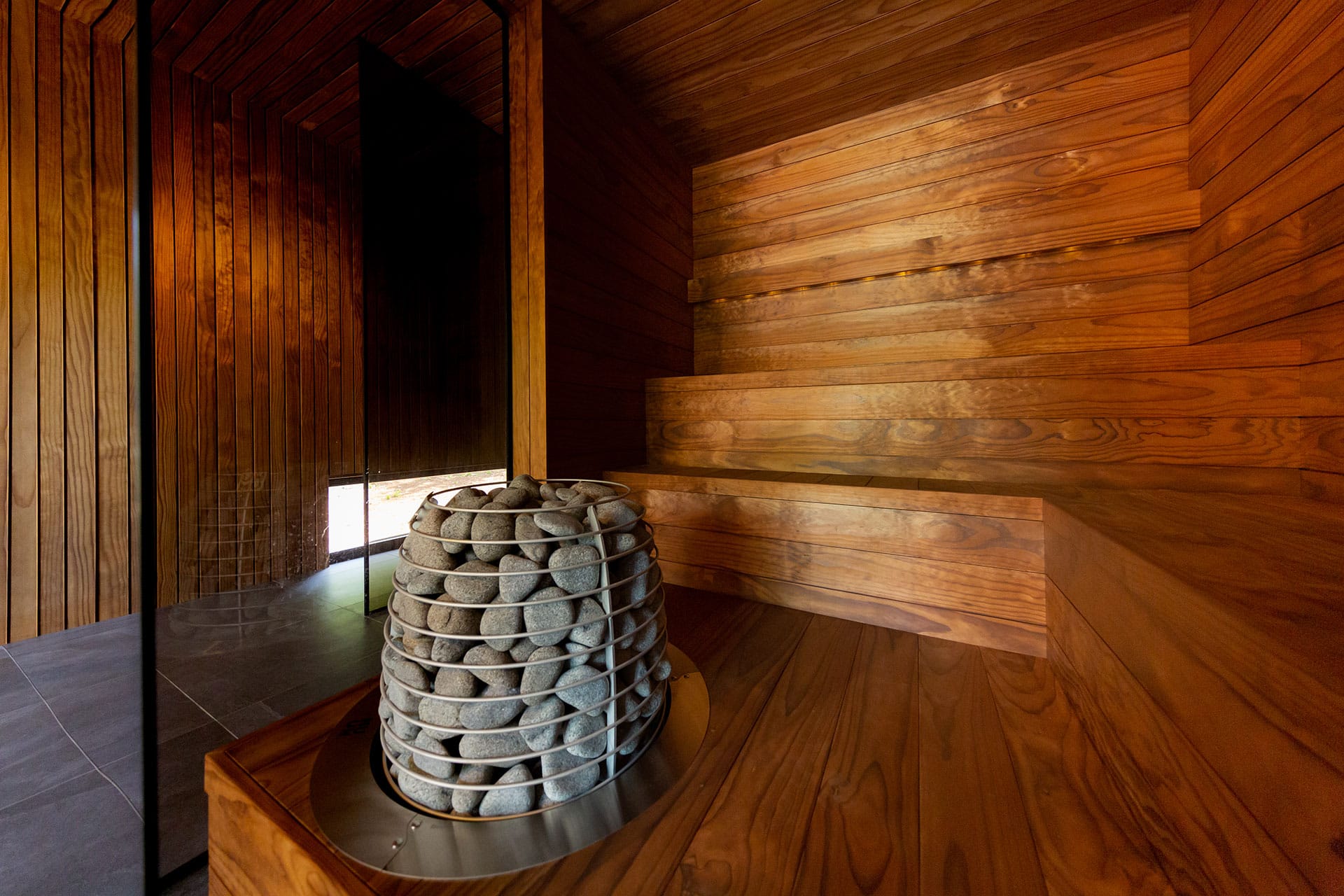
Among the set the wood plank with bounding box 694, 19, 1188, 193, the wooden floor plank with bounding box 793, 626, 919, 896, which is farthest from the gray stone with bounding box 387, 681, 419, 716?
the wood plank with bounding box 694, 19, 1188, 193

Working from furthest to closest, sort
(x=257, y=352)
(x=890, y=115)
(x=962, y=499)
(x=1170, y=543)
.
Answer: (x=890, y=115)
(x=257, y=352)
(x=962, y=499)
(x=1170, y=543)

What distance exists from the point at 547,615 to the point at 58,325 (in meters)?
2.18

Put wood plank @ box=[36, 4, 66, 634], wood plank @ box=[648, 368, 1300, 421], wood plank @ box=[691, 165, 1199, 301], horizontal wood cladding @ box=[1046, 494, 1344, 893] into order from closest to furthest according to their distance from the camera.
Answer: horizontal wood cladding @ box=[1046, 494, 1344, 893] < wood plank @ box=[648, 368, 1300, 421] < wood plank @ box=[36, 4, 66, 634] < wood plank @ box=[691, 165, 1199, 301]

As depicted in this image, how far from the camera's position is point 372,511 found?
1146 millimetres

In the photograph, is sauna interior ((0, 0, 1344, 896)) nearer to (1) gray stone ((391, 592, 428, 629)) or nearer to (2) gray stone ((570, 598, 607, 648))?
(1) gray stone ((391, 592, 428, 629))

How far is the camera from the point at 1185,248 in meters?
1.41

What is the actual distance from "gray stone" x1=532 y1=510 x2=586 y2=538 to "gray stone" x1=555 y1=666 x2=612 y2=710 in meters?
0.14

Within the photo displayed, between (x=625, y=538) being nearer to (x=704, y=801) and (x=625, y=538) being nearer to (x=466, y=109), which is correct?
(x=704, y=801)

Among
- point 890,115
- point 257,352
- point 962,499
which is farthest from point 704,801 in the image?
point 890,115

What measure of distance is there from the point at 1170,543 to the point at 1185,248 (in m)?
1.58

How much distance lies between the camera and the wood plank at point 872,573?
0.84 m

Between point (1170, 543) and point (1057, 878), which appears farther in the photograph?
point (1170, 543)

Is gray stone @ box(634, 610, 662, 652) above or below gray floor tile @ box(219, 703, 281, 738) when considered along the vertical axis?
above

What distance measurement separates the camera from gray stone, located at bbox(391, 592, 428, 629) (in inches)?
18.6
